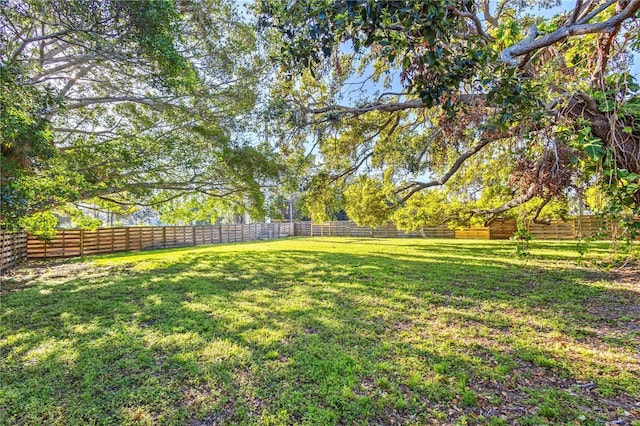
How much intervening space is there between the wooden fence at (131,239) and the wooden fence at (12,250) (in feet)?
2.50

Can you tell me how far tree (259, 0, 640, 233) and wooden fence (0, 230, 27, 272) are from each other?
867cm

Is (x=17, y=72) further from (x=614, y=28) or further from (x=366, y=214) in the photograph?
(x=366, y=214)

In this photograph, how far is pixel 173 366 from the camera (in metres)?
2.51

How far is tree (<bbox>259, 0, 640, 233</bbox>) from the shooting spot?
5.89ft

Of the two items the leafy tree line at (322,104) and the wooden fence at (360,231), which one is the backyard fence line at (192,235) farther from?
the leafy tree line at (322,104)

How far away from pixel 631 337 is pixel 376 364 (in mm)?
2785

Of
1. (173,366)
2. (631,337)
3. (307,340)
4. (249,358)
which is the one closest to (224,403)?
(249,358)

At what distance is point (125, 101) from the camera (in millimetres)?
6801

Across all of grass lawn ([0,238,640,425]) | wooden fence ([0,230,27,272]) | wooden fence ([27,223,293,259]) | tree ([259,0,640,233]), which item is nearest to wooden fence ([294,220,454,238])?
wooden fence ([27,223,293,259])

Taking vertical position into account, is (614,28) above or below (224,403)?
above

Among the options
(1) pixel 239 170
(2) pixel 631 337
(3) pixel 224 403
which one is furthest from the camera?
(1) pixel 239 170

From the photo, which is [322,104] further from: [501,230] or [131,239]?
[501,230]

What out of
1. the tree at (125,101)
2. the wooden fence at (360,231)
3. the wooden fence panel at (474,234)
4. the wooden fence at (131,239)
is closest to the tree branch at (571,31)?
the tree at (125,101)

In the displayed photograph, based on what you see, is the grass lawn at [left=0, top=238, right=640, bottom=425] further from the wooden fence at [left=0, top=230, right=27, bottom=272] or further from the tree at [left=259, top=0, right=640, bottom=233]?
the wooden fence at [left=0, top=230, right=27, bottom=272]
